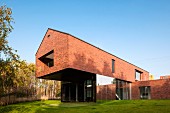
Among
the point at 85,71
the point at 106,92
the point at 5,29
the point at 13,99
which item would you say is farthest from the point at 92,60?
the point at 13,99

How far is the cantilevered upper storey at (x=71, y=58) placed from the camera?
19.4 meters

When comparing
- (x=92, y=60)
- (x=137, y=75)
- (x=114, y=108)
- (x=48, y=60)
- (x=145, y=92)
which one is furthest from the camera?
(x=137, y=75)

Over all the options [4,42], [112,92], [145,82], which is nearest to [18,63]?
[4,42]

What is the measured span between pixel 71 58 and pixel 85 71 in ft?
8.77

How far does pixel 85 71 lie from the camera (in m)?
21.0

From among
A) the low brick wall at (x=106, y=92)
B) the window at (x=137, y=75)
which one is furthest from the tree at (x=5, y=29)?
the window at (x=137, y=75)

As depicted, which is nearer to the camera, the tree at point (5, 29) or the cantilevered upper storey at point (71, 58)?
the tree at point (5, 29)

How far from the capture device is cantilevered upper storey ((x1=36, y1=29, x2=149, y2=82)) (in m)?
19.4

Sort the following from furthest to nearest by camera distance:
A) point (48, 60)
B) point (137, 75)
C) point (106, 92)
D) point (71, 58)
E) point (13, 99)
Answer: point (137, 75) < point (13, 99) < point (106, 92) < point (48, 60) < point (71, 58)

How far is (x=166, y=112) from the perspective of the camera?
30.3 feet

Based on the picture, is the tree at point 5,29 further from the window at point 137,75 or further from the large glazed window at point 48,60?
the window at point 137,75

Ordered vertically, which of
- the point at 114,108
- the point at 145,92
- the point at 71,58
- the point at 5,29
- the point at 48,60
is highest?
the point at 5,29

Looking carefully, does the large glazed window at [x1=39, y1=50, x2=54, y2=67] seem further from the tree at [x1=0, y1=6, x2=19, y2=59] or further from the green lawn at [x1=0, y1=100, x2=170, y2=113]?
the tree at [x1=0, y1=6, x2=19, y2=59]

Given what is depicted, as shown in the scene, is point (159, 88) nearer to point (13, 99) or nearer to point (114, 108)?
point (114, 108)
